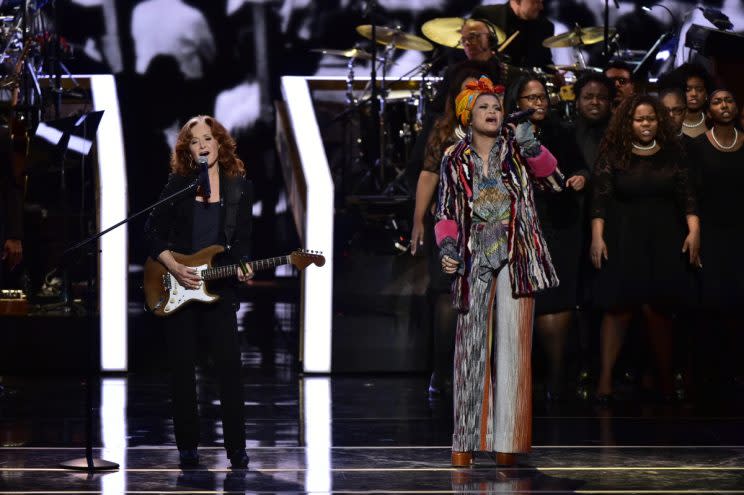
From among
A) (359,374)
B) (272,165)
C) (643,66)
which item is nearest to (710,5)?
(643,66)

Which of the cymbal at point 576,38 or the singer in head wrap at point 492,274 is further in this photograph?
the cymbal at point 576,38

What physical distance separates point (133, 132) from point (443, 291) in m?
4.47

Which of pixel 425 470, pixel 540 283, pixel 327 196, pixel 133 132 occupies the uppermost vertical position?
pixel 133 132

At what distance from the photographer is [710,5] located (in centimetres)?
1172

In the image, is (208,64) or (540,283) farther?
(208,64)

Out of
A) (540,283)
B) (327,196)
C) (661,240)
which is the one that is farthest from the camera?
(327,196)

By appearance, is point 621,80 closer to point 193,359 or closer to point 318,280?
point 318,280

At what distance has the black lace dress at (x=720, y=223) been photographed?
792 cm

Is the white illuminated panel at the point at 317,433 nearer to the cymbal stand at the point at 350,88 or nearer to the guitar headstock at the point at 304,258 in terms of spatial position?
the guitar headstock at the point at 304,258

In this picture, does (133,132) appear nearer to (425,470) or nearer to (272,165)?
(272,165)

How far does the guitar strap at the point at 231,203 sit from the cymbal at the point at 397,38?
5.09 m

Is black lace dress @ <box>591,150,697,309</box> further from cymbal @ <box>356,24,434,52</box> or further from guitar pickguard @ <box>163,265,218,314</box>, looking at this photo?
cymbal @ <box>356,24,434,52</box>

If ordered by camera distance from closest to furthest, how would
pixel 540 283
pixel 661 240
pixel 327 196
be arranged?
pixel 540 283 < pixel 661 240 < pixel 327 196

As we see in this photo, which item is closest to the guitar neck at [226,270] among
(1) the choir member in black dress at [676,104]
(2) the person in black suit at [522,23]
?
(1) the choir member in black dress at [676,104]
